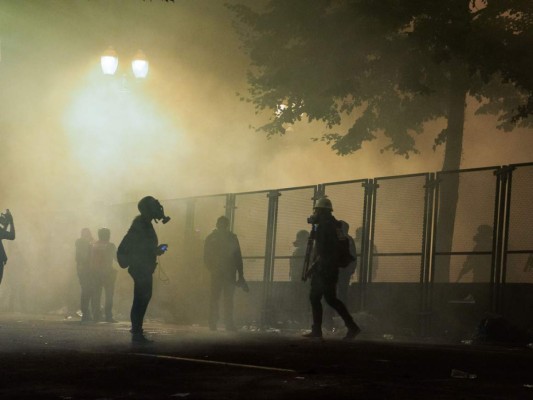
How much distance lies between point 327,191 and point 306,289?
192cm

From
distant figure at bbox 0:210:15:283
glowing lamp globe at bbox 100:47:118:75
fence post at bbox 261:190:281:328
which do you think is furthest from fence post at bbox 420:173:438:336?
glowing lamp globe at bbox 100:47:118:75

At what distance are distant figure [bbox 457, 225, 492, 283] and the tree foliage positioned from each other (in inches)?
254

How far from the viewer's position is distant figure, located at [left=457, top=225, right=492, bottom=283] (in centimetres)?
1953

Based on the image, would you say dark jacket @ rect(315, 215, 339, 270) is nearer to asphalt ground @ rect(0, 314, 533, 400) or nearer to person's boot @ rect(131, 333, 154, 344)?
asphalt ground @ rect(0, 314, 533, 400)

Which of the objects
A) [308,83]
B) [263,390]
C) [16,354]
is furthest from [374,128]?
[263,390]

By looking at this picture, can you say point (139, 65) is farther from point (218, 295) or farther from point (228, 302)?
point (228, 302)

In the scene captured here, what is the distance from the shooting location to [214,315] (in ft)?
72.7

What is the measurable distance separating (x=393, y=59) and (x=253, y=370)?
20.1 m

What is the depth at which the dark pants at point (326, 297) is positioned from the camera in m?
17.8

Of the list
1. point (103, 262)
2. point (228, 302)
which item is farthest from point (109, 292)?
point (228, 302)

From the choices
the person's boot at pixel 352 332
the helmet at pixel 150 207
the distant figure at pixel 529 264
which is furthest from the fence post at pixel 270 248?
the helmet at pixel 150 207

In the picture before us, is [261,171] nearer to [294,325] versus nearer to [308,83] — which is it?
[308,83]

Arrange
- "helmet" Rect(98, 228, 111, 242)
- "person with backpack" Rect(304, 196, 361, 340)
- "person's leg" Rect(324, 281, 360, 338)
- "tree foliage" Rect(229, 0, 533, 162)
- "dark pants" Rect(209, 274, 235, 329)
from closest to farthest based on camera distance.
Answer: "person's leg" Rect(324, 281, 360, 338) → "person with backpack" Rect(304, 196, 361, 340) → "dark pants" Rect(209, 274, 235, 329) → "helmet" Rect(98, 228, 111, 242) → "tree foliage" Rect(229, 0, 533, 162)

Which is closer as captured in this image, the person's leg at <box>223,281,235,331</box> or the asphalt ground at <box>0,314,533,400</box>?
the asphalt ground at <box>0,314,533,400</box>
